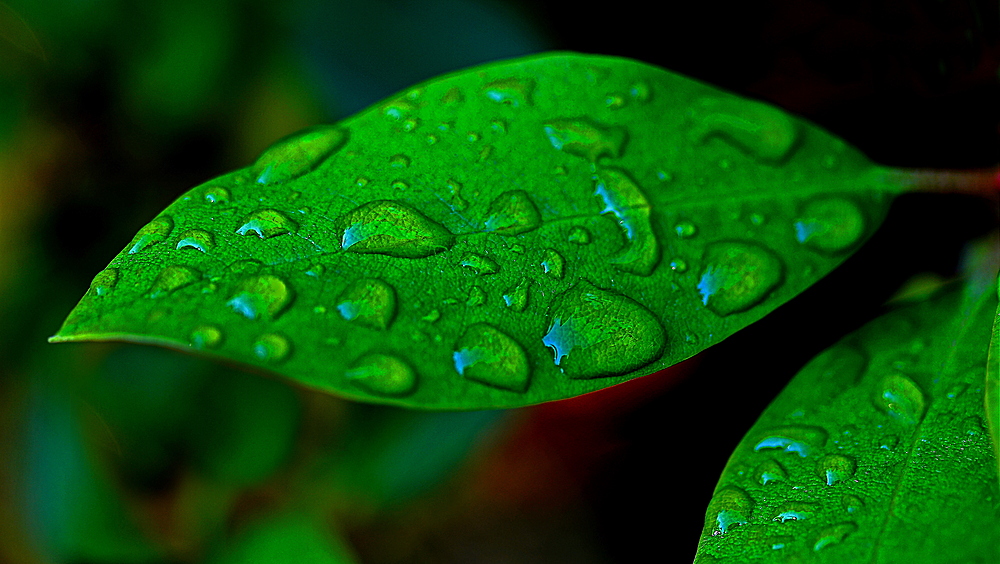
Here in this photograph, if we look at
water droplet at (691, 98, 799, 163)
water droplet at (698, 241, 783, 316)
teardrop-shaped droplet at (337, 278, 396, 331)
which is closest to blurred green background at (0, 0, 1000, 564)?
water droplet at (691, 98, 799, 163)

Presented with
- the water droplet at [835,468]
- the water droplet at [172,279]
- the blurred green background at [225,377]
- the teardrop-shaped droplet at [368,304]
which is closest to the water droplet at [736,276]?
the water droplet at [835,468]

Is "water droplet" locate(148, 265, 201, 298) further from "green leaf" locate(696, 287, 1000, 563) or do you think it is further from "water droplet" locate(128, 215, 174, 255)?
"green leaf" locate(696, 287, 1000, 563)

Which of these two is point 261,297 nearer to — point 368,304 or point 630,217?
point 368,304

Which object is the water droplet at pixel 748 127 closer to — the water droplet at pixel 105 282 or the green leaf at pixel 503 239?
the green leaf at pixel 503 239

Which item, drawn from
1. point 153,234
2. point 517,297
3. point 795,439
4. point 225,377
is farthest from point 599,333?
point 225,377

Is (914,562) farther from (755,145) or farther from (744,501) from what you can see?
(755,145)
